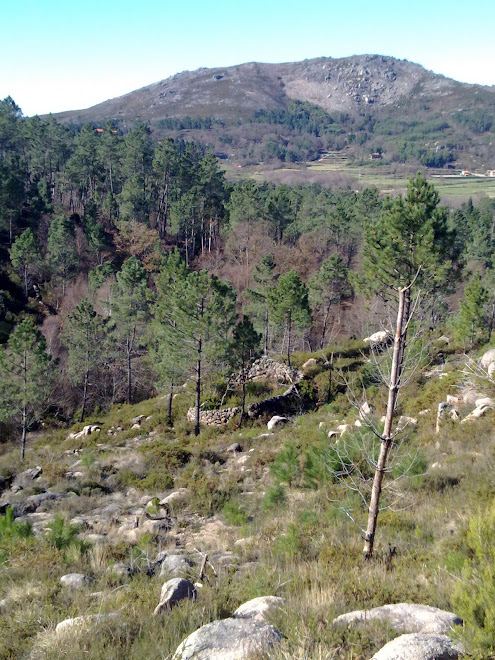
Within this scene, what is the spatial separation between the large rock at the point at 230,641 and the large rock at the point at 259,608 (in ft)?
1.04

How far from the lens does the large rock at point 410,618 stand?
4145 mm

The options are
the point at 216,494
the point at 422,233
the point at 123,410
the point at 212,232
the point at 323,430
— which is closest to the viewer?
the point at 216,494

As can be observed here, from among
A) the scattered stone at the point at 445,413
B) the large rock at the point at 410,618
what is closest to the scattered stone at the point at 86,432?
the scattered stone at the point at 445,413

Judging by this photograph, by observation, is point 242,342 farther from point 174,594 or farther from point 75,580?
point 174,594

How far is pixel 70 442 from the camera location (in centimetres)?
2508

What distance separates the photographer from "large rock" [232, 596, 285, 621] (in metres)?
4.71

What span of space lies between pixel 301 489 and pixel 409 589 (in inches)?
247

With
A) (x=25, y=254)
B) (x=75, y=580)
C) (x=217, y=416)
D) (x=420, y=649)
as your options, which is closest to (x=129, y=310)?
(x=217, y=416)

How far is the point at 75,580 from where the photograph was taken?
250 inches

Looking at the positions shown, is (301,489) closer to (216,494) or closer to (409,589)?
(216,494)

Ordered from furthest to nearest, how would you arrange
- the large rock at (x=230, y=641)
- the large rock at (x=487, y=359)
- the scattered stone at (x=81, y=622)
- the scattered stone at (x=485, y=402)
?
1. the large rock at (x=487, y=359)
2. the scattered stone at (x=485, y=402)
3. the scattered stone at (x=81, y=622)
4. the large rock at (x=230, y=641)

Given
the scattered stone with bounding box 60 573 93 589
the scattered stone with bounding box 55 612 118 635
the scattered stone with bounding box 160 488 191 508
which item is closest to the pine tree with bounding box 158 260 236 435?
the scattered stone with bounding box 160 488 191 508

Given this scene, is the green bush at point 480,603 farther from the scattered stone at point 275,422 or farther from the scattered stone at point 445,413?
the scattered stone at point 275,422

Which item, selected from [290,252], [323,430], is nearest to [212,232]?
[290,252]
